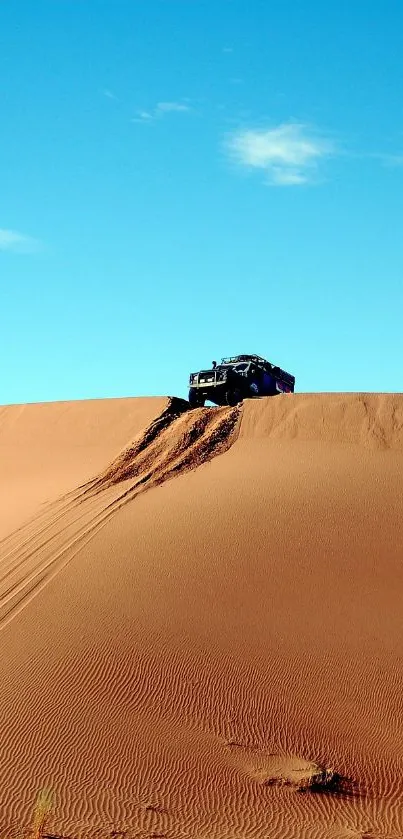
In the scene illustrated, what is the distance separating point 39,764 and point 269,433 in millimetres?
12041

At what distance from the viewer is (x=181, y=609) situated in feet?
38.8

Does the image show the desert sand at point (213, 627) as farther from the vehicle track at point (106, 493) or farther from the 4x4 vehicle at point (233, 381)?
the 4x4 vehicle at point (233, 381)

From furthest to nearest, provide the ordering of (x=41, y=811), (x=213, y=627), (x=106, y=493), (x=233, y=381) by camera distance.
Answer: (x=233, y=381), (x=106, y=493), (x=213, y=627), (x=41, y=811)

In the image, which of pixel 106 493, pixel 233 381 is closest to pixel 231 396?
pixel 233 381

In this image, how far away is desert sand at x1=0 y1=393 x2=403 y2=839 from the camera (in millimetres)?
7789

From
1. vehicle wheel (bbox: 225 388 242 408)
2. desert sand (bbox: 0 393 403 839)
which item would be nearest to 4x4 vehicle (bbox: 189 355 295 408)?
vehicle wheel (bbox: 225 388 242 408)

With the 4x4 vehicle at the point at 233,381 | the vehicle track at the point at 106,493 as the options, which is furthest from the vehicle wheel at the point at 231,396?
the vehicle track at the point at 106,493

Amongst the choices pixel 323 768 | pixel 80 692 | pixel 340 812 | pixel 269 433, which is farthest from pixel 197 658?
pixel 269 433

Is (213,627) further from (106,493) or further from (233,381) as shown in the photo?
(233,381)

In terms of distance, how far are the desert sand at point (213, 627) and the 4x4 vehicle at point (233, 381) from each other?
3.60 metres

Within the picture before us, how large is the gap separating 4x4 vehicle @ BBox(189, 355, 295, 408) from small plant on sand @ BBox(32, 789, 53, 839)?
16.1 meters

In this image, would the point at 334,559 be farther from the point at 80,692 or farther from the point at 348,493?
the point at 80,692

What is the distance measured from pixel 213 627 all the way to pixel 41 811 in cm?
465

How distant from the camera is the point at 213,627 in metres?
11.4
